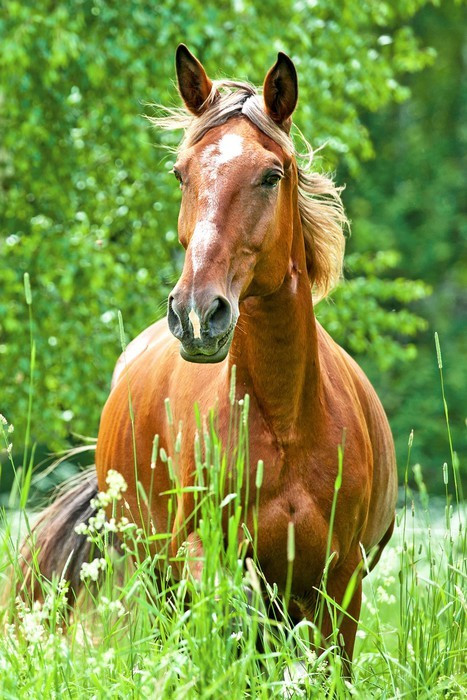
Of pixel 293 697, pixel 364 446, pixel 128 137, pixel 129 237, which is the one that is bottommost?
pixel 293 697

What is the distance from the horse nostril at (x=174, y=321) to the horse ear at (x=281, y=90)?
3.10 ft

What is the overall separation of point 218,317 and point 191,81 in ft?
3.68

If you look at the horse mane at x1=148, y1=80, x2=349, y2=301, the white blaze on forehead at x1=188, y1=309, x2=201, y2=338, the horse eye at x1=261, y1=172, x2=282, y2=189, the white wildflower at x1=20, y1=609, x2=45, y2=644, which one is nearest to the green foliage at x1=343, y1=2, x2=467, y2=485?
the horse mane at x1=148, y1=80, x2=349, y2=301

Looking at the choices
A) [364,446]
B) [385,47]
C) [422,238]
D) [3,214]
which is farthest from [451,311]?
[364,446]

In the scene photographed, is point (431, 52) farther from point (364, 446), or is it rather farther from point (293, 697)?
point (293, 697)

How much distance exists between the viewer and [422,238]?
24.4 metres

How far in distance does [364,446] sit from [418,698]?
1216 mm

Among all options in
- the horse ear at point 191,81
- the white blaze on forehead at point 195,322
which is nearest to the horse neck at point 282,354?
→ the horse ear at point 191,81

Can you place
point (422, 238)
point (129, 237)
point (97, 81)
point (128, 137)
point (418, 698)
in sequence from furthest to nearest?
point (422, 238)
point (129, 237)
point (128, 137)
point (97, 81)
point (418, 698)

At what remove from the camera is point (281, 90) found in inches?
144

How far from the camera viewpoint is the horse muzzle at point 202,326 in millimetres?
2979

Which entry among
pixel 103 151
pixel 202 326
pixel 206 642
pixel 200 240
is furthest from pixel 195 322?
pixel 103 151

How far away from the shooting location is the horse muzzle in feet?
9.77

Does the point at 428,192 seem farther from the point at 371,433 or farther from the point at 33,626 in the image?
the point at 33,626
